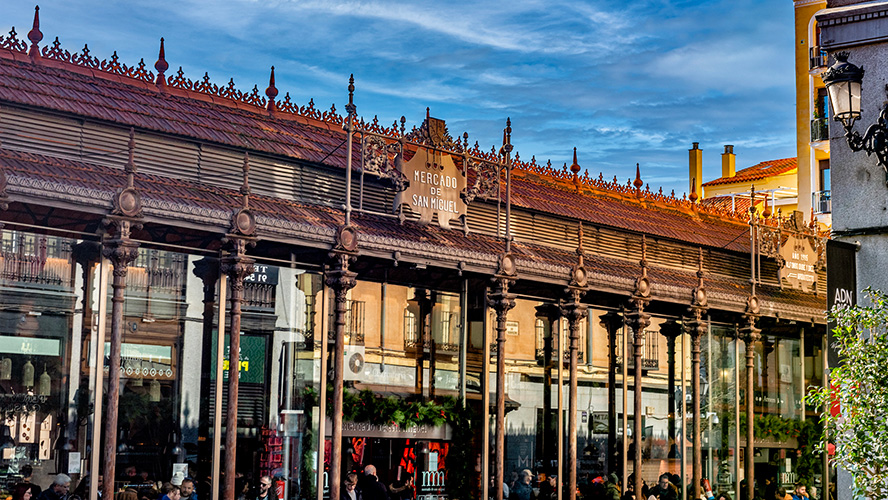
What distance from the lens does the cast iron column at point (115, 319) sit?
1812 centimetres

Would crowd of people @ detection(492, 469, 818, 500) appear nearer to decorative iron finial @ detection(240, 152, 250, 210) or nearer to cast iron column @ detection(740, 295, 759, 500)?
cast iron column @ detection(740, 295, 759, 500)

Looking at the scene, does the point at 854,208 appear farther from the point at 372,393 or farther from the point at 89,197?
the point at 89,197

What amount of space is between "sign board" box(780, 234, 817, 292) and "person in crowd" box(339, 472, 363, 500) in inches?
675

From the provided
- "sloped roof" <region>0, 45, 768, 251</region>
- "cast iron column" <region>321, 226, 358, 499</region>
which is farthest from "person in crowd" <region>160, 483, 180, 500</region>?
"sloped roof" <region>0, 45, 768, 251</region>

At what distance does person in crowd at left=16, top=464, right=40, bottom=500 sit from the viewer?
17594mm

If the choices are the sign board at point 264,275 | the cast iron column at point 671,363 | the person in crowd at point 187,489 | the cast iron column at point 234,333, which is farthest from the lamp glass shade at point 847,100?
the cast iron column at point 671,363

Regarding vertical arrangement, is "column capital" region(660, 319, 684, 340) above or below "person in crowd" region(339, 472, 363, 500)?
above

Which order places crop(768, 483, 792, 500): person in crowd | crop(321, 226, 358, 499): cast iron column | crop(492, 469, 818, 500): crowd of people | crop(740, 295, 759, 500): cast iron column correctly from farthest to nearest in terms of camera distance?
crop(740, 295, 759, 500): cast iron column < crop(768, 483, 792, 500): person in crowd < crop(492, 469, 818, 500): crowd of people < crop(321, 226, 358, 499): cast iron column

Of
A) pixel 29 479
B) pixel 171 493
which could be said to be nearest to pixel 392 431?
pixel 171 493

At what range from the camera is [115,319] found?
18.6m

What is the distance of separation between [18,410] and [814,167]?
33455 millimetres

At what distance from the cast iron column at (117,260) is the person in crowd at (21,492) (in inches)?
45.2

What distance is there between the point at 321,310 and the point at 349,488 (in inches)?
131

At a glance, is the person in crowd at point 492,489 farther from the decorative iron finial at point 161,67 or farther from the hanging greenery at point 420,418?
the decorative iron finial at point 161,67
